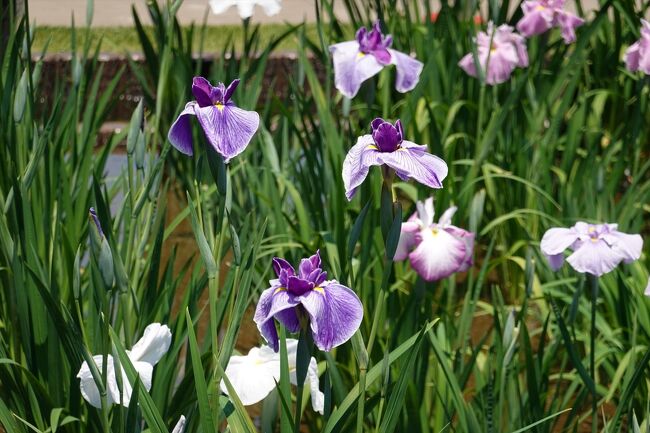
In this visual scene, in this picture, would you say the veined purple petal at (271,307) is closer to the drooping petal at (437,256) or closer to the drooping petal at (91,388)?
the drooping petal at (91,388)

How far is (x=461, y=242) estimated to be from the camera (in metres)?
1.82

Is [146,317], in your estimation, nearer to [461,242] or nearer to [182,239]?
[461,242]

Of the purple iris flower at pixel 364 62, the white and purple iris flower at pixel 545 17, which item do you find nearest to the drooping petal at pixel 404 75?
the purple iris flower at pixel 364 62

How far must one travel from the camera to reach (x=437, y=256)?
5.81 ft

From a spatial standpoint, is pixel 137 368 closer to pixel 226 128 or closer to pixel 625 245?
pixel 226 128

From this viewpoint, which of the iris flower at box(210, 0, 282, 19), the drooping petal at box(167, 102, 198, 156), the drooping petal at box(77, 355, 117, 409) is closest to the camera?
the drooping petal at box(167, 102, 198, 156)

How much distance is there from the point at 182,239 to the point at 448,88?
94 cm

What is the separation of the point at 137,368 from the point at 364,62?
0.91 m

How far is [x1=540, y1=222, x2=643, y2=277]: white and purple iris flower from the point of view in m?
1.59

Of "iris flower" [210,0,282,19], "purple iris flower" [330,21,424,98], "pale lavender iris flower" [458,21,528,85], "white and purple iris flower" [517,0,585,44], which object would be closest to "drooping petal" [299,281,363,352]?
"purple iris flower" [330,21,424,98]

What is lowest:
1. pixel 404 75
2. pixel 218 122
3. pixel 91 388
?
pixel 91 388

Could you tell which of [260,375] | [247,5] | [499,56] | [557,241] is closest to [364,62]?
[247,5]

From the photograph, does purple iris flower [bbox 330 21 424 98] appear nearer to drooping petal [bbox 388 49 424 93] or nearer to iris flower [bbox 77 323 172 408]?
drooping petal [bbox 388 49 424 93]

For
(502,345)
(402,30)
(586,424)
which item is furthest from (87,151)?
(402,30)
